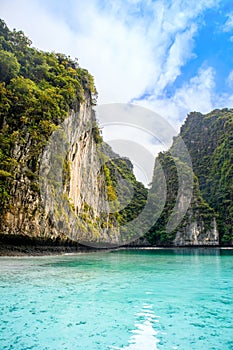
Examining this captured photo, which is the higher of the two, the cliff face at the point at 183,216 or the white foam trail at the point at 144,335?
the cliff face at the point at 183,216

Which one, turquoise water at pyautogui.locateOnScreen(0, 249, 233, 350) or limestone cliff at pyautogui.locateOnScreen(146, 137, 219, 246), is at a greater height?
limestone cliff at pyautogui.locateOnScreen(146, 137, 219, 246)

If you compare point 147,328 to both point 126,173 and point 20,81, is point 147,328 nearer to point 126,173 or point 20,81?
point 20,81

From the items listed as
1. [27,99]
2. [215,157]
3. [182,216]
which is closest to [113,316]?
[27,99]

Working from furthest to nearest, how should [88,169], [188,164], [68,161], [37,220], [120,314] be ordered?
[188,164] < [88,169] < [68,161] < [37,220] < [120,314]

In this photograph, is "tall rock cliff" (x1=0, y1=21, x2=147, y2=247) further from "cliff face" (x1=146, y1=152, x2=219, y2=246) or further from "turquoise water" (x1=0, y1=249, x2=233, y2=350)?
"cliff face" (x1=146, y1=152, x2=219, y2=246)

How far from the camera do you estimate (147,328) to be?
3861 millimetres

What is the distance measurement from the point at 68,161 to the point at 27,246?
252 inches

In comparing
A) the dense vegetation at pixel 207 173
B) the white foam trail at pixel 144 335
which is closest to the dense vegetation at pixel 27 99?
the white foam trail at pixel 144 335

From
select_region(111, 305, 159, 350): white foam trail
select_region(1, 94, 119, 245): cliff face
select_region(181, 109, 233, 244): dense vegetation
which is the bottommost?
select_region(111, 305, 159, 350): white foam trail

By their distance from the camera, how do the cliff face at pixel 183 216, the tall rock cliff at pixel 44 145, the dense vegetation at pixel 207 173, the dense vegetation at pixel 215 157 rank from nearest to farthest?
the tall rock cliff at pixel 44 145, the cliff face at pixel 183 216, the dense vegetation at pixel 207 173, the dense vegetation at pixel 215 157

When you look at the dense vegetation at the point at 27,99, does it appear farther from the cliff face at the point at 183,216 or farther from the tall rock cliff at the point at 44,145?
the cliff face at the point at 183,216

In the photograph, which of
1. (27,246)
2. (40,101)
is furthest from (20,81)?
(27,246)

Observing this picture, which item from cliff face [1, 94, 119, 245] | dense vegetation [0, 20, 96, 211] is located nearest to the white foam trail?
cliff face [1, 94, 119, 245]

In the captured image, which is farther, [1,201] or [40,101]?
[40,101]
